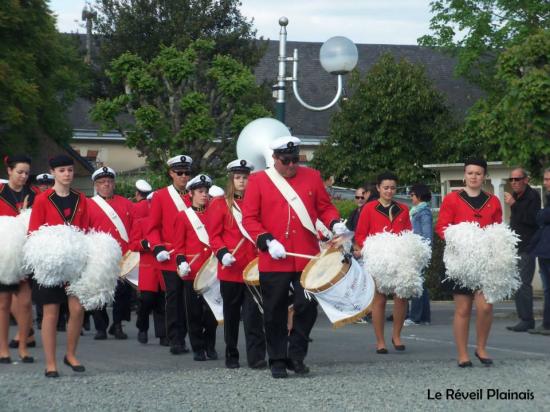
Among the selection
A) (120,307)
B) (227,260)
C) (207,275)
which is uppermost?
(227,260)

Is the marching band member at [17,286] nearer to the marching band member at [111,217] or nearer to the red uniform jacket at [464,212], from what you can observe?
the marching band member at [111,217]

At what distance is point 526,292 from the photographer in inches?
609

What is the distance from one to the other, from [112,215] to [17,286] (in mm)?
3167

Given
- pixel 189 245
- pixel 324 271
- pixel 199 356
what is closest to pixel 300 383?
pixel 324 271

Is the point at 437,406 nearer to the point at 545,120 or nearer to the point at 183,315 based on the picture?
the point at 183,315

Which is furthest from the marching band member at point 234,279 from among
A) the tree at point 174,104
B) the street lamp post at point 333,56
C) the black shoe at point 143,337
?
the tree at point 174,104

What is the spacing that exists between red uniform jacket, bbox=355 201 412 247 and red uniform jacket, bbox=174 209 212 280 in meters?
1.63

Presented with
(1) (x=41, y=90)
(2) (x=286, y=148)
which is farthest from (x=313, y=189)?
(1) (x=41, y=90)

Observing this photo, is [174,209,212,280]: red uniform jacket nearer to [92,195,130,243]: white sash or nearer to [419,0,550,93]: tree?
[92,195,130,243]: white sash

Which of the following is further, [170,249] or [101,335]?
[101,335]

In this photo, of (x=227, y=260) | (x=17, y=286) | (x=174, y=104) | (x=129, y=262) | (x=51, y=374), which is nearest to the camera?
(x=51, y=374)

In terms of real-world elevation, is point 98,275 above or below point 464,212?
below

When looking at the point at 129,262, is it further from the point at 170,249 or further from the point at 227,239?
the point at 227,239

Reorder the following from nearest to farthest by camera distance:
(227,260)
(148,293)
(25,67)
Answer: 1. (227,260)
2. (148,293)
3. (25,67)
